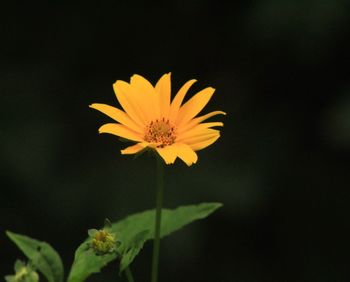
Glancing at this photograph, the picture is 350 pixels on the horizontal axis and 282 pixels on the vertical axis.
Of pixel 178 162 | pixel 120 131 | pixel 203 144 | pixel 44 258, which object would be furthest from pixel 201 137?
pixel 178 162

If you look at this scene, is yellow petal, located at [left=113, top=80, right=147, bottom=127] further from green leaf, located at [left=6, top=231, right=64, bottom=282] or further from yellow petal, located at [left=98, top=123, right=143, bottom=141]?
green leaf, located at [left=6, top=231, right=64, bottom=282]

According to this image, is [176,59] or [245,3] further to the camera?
[176,59]

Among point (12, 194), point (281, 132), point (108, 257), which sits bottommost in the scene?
point (108, 257)

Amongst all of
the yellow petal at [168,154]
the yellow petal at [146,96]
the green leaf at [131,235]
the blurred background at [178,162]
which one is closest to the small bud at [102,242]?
the green leaf at [131,235]

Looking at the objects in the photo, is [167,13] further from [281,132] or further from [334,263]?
[334,263]

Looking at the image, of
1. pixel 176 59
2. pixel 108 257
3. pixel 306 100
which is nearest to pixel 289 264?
pixel 306 100

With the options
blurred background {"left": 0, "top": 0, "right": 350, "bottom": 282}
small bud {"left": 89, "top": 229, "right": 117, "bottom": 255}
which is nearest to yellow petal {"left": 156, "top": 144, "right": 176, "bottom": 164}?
small bud {"left": 89, "top": 229, "right": 117, "bottom": 255}
